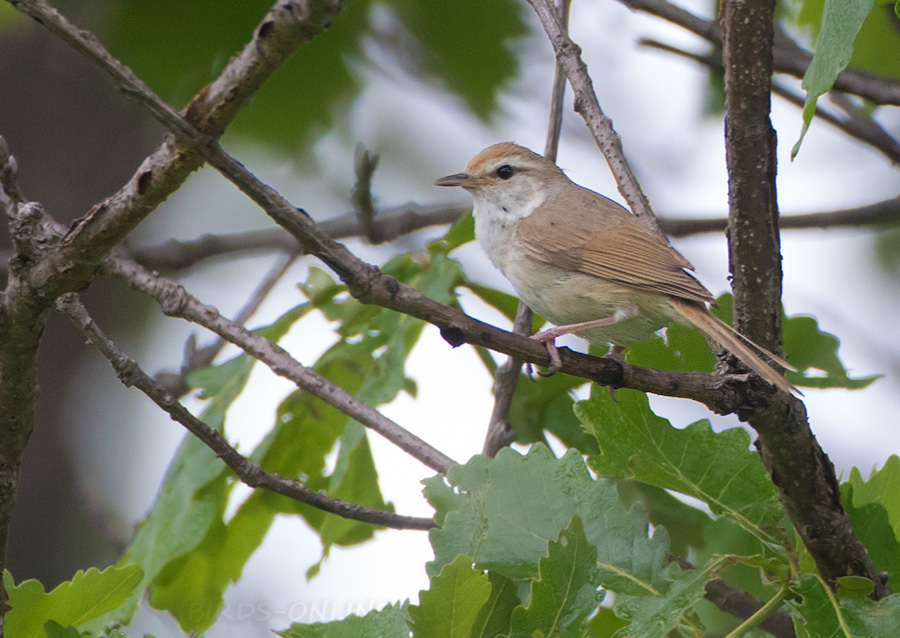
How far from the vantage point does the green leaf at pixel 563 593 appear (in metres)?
1.91

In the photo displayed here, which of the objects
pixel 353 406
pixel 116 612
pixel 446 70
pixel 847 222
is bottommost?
pixel 116 612

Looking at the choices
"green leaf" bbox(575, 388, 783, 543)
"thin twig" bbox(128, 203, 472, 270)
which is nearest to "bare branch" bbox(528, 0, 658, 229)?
"green leaf" bbox(575, 388, 783, 543)

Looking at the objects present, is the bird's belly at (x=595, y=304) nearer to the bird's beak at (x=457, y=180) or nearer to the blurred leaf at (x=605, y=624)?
the bird's beak at (x=457, y=180)

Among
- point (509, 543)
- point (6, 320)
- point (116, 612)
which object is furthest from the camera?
point (116, 612)

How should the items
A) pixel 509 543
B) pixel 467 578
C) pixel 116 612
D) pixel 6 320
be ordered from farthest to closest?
pixel 116 612
pixel 509 543
pixel 6 320
pixel 467 578

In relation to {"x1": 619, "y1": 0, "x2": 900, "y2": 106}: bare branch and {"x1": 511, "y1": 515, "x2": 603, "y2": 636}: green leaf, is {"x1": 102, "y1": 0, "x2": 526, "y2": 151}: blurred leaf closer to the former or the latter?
{"x1": 619, "y1": 0, "x2": 900, "y2": 106}: bare branch

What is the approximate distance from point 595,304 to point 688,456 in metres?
1.04

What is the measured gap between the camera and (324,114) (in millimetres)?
4348

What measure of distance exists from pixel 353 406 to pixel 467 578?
3.54 feet

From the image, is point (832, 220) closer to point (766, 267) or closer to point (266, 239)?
point (766, 267)

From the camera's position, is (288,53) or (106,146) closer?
(288,53)

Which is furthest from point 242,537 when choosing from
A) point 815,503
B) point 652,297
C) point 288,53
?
point 288,53

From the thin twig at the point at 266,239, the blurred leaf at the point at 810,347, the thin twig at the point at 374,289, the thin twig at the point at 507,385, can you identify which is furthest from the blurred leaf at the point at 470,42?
the thin twig at the point at 374,289

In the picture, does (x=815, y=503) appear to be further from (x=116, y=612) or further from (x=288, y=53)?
(x=116, y=612)
